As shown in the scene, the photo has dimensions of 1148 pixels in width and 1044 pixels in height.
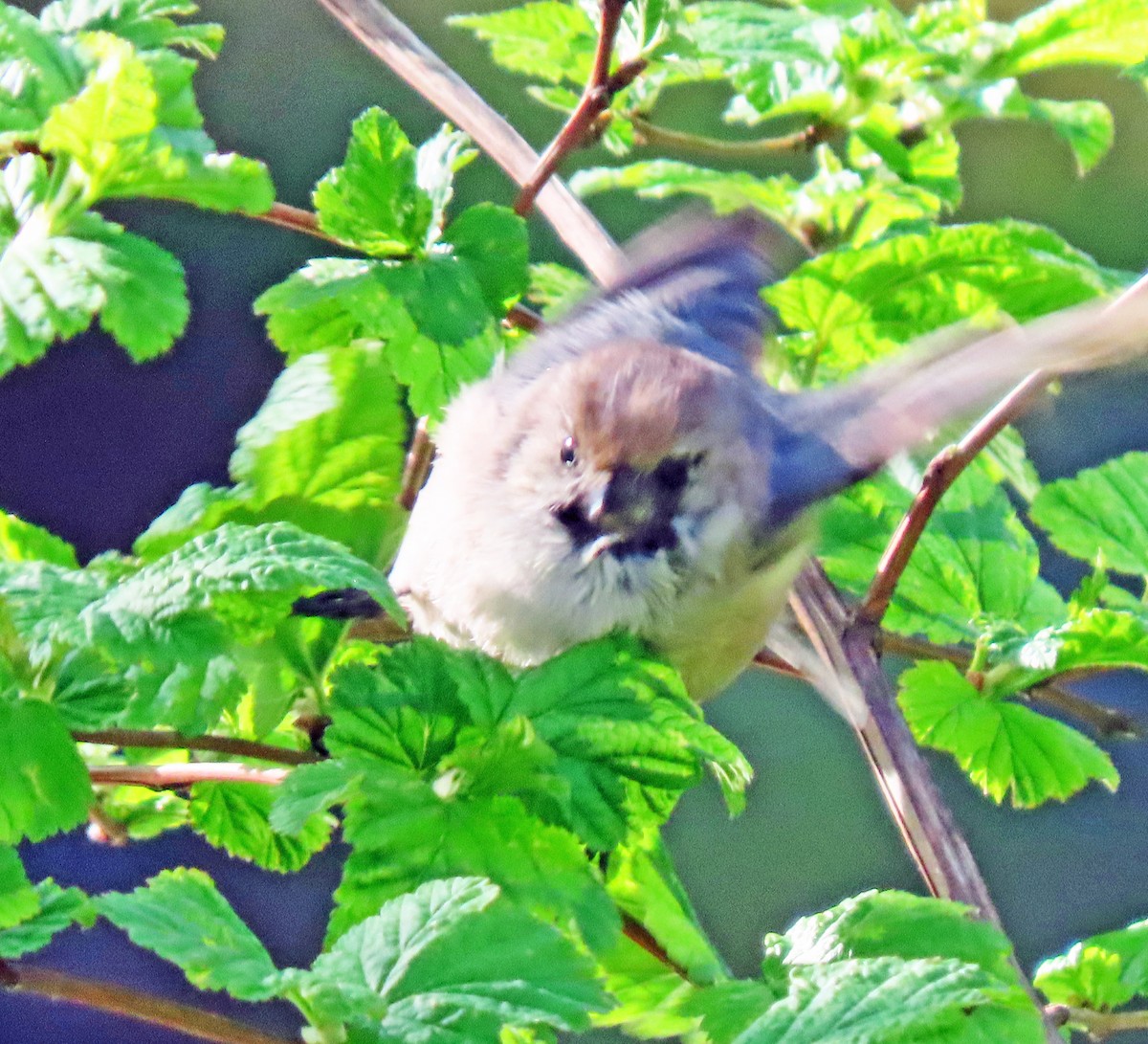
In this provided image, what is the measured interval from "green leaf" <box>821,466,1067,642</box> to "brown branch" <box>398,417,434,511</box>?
0.33 metres

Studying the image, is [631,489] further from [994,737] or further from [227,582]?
[227,582]

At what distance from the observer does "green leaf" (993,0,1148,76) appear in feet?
4.45

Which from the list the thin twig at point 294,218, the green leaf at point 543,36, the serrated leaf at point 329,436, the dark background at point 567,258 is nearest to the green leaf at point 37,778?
the serrated leaf at point 329,436

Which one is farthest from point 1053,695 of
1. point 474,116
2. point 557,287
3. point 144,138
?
point 144,138

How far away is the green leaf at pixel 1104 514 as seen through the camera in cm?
129

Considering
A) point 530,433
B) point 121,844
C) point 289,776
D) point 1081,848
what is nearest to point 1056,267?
point 530,433

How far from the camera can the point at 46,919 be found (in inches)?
37.0

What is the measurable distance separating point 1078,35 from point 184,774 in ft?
3.06

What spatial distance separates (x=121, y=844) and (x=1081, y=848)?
280cm

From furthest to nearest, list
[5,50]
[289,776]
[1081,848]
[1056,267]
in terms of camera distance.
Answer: [1081,848], [1056,267], [5,50], [289,776]

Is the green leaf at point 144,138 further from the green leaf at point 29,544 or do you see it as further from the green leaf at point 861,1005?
the green leaf at point 861,1005

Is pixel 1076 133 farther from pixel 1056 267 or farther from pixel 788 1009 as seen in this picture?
pixel 788 1009

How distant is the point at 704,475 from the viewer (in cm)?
132

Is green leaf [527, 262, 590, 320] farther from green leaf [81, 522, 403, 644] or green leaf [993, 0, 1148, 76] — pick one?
green leaf [81, 522, 403, 644]
